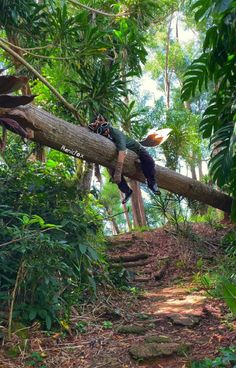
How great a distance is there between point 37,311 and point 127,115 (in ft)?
12.0

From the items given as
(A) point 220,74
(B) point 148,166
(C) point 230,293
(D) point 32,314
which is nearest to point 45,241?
(D) point 32,314

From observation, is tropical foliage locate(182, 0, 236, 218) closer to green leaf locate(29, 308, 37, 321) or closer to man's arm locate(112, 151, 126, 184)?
man's arm locate(112, 151, 126, 184)

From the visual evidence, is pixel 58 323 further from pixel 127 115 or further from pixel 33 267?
pixel 127 115

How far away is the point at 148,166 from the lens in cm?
555

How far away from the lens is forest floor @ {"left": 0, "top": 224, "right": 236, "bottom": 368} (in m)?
3.45

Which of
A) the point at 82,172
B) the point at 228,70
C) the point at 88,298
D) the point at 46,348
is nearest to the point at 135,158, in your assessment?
the point at 82,172

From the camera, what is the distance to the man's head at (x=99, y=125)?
16.5ft

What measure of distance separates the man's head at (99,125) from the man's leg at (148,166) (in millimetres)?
761

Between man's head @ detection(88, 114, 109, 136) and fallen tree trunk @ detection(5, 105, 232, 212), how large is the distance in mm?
118

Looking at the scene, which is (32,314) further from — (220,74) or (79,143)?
(220,74)

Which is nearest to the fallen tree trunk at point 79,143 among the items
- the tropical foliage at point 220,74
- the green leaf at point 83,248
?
the tropical foliage at point 220,74

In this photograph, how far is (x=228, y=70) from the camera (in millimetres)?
3324

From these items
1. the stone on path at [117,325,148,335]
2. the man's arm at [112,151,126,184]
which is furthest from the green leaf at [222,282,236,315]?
the man's arm at [112,151,126,184]

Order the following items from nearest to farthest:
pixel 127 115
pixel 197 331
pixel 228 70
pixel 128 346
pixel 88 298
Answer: pixel 228 70
pixel 128 346
pixel 197 331
pixel 88 298
pixel 127 115
